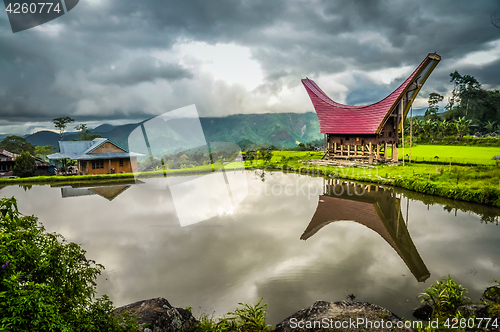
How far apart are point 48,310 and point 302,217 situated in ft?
26.7

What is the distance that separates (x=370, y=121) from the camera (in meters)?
19.6

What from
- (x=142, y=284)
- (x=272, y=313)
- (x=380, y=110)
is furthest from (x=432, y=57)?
(x=142, y=284)

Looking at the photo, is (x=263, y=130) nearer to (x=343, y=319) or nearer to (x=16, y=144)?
(x=16, y=144)

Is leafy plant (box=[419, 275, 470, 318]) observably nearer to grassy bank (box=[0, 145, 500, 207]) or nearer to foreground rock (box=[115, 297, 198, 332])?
foreground rock (box=[115, 297, 198, 332])

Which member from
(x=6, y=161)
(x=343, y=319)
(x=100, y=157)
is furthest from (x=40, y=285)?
(x=6, y=161)

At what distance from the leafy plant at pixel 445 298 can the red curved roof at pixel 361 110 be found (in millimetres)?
15815

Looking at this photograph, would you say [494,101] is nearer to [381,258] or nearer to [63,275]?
[381,258]

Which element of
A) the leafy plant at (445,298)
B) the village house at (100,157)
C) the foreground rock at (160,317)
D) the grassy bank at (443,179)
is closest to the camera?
the foreground rock at (160,317)

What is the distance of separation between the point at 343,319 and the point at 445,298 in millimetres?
2059

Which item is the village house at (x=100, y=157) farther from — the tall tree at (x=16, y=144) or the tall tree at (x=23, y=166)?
the tall tree at (x=16, y=144)

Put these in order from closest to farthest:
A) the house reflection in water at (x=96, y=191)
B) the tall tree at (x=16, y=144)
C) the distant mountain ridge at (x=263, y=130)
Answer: the house reflection in water at (x=96, y=191) < the tall tree at (x=16, y=144) < the distant mountain ridge at (x=263, y=130)

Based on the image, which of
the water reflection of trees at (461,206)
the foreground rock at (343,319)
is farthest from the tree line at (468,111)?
the foreground rock at (343,319)

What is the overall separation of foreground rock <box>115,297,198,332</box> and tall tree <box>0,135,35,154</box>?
144ft

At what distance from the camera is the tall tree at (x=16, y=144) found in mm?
36812
